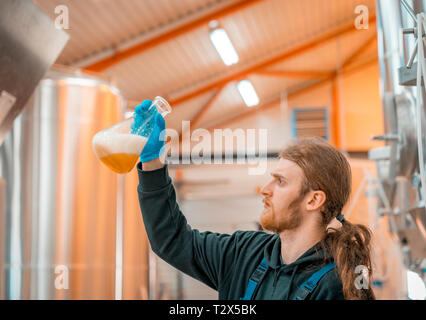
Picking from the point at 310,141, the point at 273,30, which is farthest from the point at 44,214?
the point at 273,30

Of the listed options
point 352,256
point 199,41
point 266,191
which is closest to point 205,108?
point 199,41

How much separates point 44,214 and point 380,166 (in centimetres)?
196

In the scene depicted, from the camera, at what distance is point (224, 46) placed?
7.07m

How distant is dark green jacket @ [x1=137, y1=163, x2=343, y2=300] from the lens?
1.24m

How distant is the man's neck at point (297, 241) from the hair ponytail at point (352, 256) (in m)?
0.03

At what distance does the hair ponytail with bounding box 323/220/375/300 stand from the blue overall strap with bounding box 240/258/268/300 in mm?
168

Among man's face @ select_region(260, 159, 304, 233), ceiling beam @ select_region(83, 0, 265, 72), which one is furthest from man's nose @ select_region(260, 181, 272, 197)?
ceiling beam @ select_region(83, 0, 265, 72)

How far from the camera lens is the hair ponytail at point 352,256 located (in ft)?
3.73

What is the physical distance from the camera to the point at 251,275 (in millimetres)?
1332

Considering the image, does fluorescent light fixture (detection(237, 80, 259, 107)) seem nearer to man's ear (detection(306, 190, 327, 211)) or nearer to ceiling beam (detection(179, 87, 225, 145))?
ceiling beam (detection(179, 87, 225, 145))

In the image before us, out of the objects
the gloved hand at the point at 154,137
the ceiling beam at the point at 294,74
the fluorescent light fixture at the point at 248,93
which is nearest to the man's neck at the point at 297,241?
the gloved hand at the point at 154,137

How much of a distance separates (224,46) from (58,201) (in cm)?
450

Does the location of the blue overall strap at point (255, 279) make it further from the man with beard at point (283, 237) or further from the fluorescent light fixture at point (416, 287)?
the fluorescent light fixture at point (416, 287)

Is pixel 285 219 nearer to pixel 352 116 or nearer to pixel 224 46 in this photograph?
pixel 224 46
